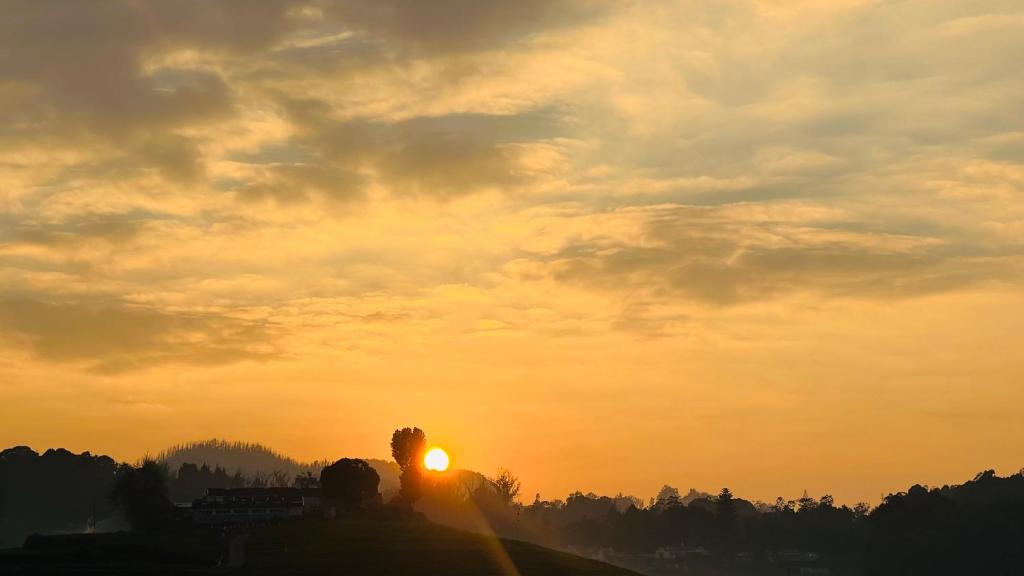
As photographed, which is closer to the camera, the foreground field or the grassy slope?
the foreground field

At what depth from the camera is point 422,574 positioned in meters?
168

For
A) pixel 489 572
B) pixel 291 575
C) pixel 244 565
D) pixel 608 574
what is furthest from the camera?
pixel 608 574

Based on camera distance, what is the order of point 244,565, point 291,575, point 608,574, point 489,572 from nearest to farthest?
point 291,575
point 244,565
point 489,572
point 608,574

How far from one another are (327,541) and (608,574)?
45001mm

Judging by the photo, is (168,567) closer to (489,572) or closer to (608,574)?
(489,572)

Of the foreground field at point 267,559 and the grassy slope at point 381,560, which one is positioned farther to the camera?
the grassy slope at point 381,560

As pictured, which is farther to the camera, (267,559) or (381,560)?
(381,560)

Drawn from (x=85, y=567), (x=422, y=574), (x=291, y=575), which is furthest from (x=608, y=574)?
(x=85, y=567)

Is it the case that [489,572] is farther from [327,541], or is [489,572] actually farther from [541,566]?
[327,541]

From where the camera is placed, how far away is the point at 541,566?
191000 mm

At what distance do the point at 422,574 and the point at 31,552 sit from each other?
2311 inches

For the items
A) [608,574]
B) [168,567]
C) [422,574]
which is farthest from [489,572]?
[168,567]

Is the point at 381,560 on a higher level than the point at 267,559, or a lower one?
higher

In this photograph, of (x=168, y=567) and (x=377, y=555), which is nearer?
(x=168, y=567)
